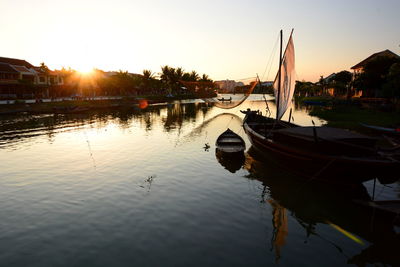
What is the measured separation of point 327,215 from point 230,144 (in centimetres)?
1210

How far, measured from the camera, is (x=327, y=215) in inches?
516

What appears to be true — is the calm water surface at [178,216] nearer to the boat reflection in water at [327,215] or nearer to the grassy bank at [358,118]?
the boat reflection in water at [327,215]

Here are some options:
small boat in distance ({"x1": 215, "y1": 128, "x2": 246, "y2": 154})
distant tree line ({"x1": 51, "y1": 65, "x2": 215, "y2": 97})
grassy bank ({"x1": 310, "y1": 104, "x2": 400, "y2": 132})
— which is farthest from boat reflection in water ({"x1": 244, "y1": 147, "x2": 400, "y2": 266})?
distant tree line ({"x1": 51, "y1": 65, "x2": 215, "y2": 97})

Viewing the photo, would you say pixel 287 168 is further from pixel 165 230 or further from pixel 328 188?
pixel 165 230

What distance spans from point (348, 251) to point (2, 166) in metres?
26.4

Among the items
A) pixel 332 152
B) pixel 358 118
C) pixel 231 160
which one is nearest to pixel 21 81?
pixel 231 160

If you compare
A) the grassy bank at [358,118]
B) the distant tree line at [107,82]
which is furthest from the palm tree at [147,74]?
the grassy bank at [358,118]

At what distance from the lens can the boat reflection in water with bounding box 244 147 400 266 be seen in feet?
33.5

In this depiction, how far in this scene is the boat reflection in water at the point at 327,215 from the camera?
10.2 meters

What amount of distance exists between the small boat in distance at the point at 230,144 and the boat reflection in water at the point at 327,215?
3758 millimetres

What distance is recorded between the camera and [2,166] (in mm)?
21188

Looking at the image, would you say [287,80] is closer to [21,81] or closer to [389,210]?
[389,210]

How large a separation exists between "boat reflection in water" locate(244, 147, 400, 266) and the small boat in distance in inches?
148

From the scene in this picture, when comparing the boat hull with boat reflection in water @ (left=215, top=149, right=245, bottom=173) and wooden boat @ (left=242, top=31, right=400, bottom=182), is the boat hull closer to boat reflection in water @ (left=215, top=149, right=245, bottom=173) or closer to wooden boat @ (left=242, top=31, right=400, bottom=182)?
wooden boat @ (left=242, top=31, right=400, bottom=182)
